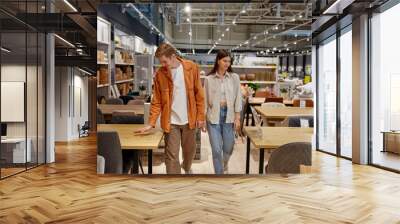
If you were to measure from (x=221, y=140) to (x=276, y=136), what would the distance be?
72cm

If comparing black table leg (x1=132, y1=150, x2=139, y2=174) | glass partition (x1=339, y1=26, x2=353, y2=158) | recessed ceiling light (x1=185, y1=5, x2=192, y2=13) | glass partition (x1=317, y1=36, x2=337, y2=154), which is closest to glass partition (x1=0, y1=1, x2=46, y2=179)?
black table leg (x1=132, y1=150, x2=139, y2=174)

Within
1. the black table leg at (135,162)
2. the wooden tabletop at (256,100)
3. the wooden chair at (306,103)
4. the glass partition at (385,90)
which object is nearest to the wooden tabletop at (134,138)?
the black table leg at (135,162)

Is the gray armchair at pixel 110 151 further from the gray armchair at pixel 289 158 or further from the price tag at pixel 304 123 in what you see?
the price tag at pixel 304 123

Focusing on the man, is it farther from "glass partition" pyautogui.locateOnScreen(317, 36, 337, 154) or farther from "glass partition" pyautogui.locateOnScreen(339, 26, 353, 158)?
"glass partition" pyautogui.locateOnScreen(317, 36, 337, 154)

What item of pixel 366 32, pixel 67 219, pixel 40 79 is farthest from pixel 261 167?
pixel 40 79

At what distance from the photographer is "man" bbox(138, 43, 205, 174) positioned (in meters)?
5.32

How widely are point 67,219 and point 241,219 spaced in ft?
5.08

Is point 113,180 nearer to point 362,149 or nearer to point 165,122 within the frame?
point 165,122

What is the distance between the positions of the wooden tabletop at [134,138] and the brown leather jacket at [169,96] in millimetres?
145

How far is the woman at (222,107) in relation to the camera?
5410 millimetres

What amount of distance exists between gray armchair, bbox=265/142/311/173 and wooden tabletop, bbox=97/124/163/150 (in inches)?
57.3

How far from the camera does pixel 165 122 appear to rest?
5.33 m

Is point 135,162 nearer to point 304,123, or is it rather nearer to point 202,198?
point 202,198

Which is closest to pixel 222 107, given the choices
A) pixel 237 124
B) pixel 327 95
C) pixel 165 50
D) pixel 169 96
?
pixel 237 124
